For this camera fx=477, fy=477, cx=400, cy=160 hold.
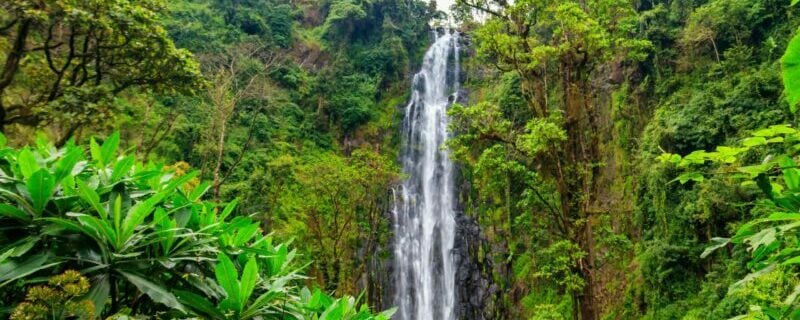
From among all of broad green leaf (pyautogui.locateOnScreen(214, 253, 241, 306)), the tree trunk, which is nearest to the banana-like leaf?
broad green leaf (pyautogui.locateOnScreen(214, 253, 241, 306))

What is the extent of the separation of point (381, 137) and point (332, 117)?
2808mm

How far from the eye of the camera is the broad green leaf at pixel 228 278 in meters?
1.44

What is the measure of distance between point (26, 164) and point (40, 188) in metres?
0.15

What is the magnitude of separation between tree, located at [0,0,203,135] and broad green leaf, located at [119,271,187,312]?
4195 millimetres

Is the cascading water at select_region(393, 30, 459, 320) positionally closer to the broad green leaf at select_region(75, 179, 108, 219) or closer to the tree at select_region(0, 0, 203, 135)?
the tree at select_region(0, 0, 203, 135)

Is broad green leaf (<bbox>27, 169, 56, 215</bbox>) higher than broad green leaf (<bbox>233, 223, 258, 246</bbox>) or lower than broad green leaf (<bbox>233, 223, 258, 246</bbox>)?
higher

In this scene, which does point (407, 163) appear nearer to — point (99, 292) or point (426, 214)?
point (426, 214)

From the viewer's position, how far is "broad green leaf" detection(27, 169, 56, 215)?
51.6 inches

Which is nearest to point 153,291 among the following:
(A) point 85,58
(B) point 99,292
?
(B) point 99,292

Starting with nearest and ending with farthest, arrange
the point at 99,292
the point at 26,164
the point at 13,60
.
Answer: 1. the point at 99,292
2. the point at 26,164
3. the point at 13,60

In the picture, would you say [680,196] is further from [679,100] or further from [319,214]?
[319,214]

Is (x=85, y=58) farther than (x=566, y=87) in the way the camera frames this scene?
No

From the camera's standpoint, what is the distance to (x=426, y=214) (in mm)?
18828

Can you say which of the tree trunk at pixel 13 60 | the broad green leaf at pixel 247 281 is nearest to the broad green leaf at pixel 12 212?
the broad green leaf at pixel 247 281
